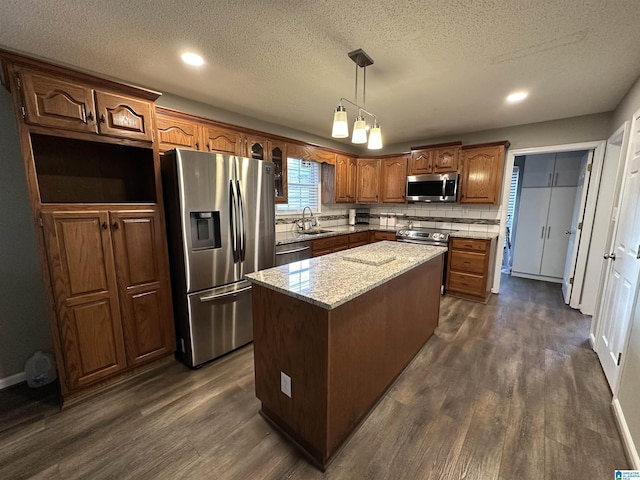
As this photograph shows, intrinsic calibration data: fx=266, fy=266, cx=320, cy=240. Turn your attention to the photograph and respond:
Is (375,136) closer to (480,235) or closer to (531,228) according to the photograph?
(480,235)

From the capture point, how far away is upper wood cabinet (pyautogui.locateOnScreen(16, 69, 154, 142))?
158 cm

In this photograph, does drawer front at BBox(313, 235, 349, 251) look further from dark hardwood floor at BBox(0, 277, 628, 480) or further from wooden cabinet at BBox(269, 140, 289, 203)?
dark hardwood floor at BBox(0, 277, 628, 480)

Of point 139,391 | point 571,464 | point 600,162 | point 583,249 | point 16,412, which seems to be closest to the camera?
point 571,464

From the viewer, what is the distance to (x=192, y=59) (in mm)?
1980

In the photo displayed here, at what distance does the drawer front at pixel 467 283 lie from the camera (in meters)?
3.67

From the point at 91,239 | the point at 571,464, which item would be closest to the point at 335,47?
the point at 91,239

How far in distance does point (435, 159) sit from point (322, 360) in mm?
3822

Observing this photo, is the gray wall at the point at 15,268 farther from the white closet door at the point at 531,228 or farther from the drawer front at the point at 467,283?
the white closet door at the point at 531,228

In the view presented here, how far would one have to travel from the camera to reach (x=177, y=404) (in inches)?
74.1

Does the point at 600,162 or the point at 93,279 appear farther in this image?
the point at 600,162

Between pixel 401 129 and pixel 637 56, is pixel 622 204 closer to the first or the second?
pixel 637 56

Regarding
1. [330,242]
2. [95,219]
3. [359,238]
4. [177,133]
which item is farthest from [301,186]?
[95,219]

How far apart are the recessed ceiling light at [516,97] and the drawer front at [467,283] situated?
2.15 meters

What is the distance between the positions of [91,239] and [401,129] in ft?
12.6
